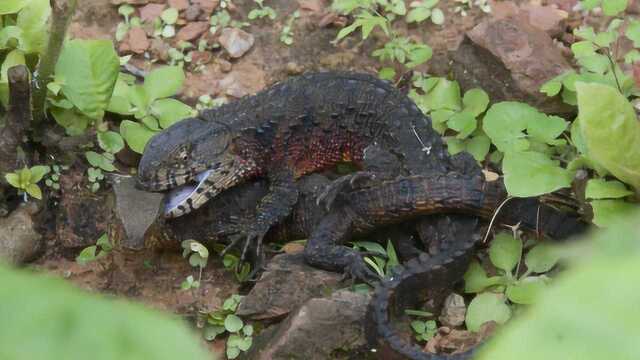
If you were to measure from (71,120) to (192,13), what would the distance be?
4.72 ft

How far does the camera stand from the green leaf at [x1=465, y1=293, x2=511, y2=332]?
4.24 m

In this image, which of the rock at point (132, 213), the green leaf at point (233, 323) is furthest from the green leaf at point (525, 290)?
the rock at point (132, 213)

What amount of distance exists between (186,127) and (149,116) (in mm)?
404

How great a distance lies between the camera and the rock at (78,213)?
4.87m

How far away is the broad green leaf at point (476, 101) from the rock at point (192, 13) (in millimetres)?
2077

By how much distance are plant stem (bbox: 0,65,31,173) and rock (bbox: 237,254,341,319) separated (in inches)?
62.0

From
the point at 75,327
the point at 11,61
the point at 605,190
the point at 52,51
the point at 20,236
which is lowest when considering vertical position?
the point at 20,236

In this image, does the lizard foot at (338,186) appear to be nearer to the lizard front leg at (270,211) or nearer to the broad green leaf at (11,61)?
the lizard front leg at (270,211)

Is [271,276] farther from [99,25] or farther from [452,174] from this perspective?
[99,25]

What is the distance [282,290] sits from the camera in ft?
14.3

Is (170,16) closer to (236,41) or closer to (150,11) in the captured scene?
(150,11)

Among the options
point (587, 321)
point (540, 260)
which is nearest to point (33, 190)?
point (540, 260)

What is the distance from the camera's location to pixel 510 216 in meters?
4.54

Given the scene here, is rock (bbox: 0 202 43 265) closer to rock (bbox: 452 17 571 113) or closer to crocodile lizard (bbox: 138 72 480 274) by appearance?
crocodile lizard (bbox: 138 72 480 274)
